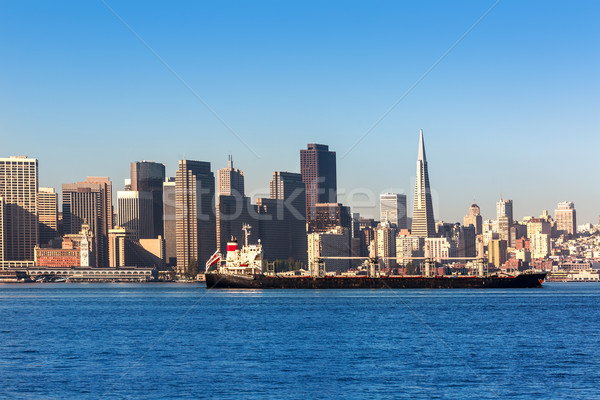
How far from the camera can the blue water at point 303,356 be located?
45.2 m

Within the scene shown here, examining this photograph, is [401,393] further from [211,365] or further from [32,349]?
[32,349]

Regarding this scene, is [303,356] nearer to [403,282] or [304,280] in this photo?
[304,280]

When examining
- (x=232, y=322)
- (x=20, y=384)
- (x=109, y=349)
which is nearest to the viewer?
(x=20, y=384)

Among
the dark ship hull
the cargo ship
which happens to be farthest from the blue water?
the dark ship hull

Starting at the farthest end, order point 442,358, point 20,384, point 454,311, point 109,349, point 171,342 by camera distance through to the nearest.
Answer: point 454,311, point 171,342, point 109,349, point 442,358, point 20,384

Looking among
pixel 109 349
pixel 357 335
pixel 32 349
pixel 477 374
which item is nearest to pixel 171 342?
pixel 109 349

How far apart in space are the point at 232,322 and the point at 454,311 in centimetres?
2956

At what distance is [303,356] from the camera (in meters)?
56.9

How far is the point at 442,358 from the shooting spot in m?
55.5

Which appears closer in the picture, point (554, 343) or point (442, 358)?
point (442, 358)

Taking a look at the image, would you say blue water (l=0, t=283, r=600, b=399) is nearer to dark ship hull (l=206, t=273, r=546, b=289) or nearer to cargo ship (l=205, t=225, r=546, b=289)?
cargo ship (l=205, t=225, r=546, b=289)

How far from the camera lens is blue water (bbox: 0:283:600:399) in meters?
45.2

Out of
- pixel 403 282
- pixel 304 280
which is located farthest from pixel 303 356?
pixel 403 282

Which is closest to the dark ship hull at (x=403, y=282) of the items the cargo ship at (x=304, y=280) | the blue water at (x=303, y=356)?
the cargo ship at (x=304, y=280)
